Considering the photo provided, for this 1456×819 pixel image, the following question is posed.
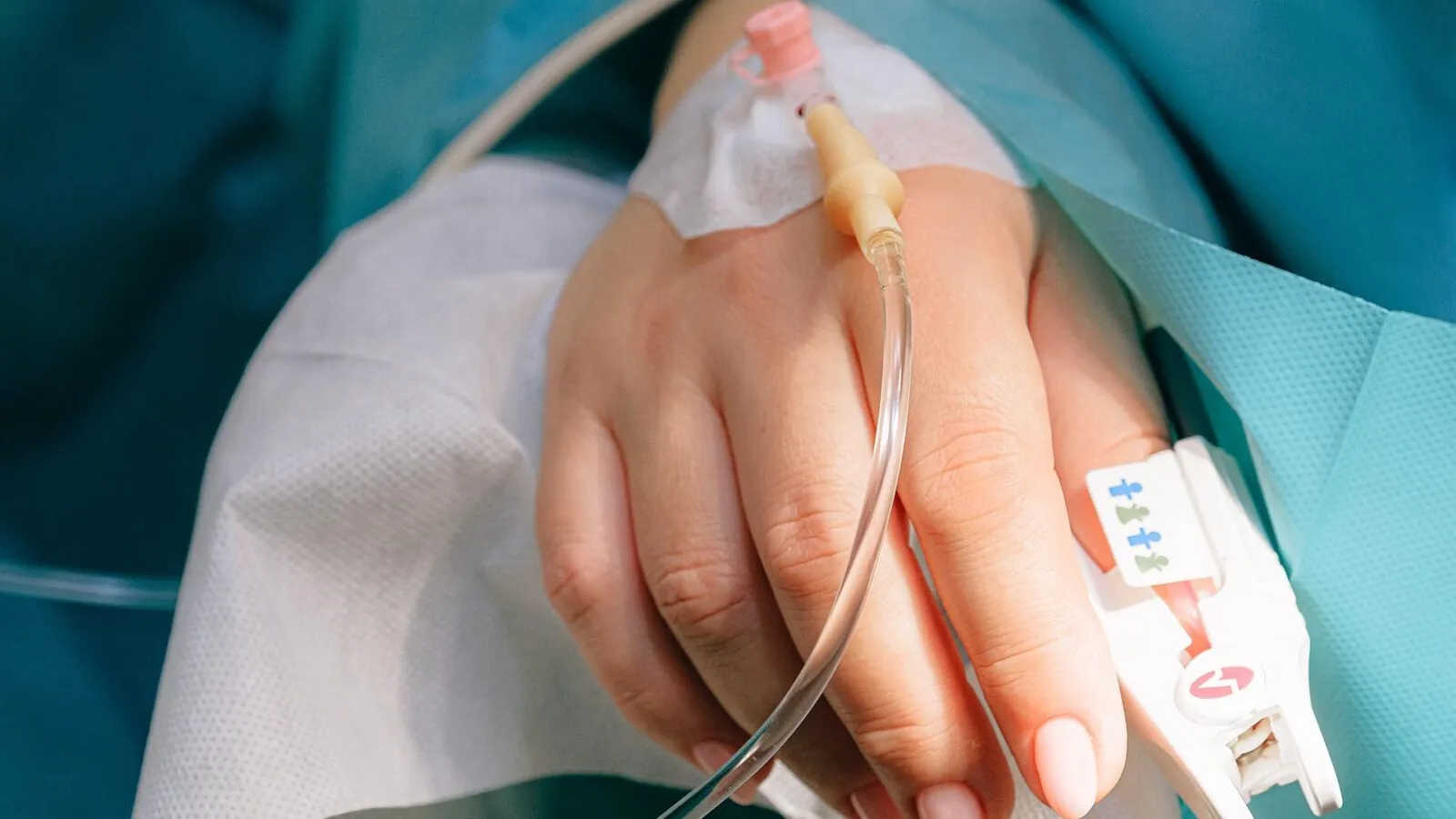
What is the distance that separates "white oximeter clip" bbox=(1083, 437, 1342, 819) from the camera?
395 mm

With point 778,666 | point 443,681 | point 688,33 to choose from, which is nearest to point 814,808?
point 778,666

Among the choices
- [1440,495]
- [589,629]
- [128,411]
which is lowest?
[128,411]

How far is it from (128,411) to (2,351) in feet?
0.31

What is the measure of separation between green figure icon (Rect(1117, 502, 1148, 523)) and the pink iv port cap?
258 millimetres

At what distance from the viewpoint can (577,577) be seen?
50cm

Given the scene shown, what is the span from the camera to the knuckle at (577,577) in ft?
1.62

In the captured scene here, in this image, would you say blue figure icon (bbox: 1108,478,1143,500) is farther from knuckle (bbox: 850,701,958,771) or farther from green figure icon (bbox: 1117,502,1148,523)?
knuckle (bbox: 850,701,958,771)

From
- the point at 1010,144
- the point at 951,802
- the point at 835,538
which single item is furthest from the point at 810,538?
the point at 1010,144

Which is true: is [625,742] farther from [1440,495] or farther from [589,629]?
[1440,495]

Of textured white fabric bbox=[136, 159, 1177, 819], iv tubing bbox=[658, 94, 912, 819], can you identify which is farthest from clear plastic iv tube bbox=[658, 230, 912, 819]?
textured white fabric bbox=[136, 159, 1177, 819]

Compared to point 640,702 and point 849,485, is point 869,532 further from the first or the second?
point 640,702

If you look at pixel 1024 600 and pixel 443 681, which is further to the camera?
pixel 443 681

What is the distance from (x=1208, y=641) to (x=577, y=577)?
10.5 inches

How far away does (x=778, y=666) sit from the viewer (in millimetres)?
466
